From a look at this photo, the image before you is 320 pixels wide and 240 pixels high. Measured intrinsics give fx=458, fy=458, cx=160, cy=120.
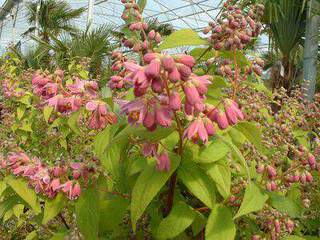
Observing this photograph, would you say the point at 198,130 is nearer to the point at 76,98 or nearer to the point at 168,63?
the point at 168,63

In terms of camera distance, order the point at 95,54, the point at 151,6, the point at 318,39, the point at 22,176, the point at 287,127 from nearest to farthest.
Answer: the point at 22,176
the point at 287,127
the point at 318,39
the point at 95,54
the point at 151,6

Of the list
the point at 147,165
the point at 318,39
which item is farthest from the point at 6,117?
the point at 318,39

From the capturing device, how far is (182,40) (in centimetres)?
106

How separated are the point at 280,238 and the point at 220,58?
0.52 m

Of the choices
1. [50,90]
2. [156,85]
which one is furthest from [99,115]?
[156,85]

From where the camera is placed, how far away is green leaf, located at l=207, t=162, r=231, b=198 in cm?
104

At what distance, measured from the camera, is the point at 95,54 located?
1096cm

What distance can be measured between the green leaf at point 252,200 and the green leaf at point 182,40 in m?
0.35

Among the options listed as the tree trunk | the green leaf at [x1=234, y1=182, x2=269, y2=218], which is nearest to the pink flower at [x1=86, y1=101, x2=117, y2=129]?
the green leaf at [x1=234, y1=182, x2=269, y2=218]

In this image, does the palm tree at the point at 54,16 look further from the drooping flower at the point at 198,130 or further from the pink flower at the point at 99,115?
the drooping flower at the point at 198,130

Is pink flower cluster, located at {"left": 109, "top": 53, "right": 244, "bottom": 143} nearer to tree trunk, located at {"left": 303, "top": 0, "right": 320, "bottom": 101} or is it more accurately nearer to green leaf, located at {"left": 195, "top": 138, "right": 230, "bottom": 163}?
green leaf, located at {"left": 195, "top": 138, "right": 230, "bottom": 163}

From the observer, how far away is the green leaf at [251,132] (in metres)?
1.08

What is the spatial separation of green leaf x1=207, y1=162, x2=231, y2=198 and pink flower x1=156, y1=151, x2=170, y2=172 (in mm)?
116

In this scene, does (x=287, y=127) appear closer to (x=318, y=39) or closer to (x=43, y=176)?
(x=43, y=176)
